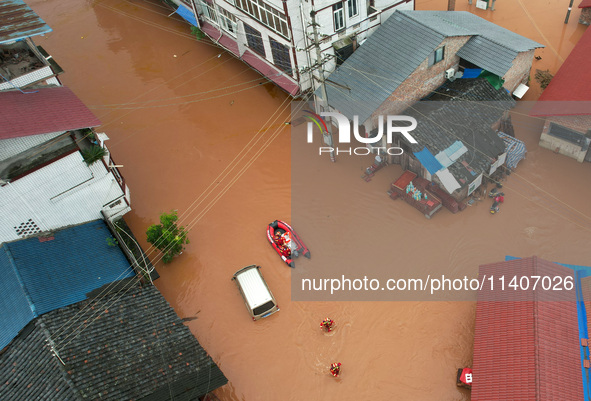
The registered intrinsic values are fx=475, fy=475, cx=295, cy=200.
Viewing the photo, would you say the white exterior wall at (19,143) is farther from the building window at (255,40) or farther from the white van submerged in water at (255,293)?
the building window at (255,40)

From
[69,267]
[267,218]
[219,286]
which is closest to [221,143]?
[267,218]

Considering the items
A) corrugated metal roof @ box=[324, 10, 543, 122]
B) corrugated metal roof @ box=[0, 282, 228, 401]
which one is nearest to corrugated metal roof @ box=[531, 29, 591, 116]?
corrugated metal roof @ box=[324, 10, 543, 122]

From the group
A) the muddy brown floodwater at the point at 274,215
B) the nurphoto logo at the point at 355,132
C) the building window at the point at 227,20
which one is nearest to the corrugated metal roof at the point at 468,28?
the muddy brown floodwater at the point at 274,215

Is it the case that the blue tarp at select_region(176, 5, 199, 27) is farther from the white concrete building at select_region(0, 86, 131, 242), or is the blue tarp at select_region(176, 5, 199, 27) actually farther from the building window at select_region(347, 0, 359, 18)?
the white concrete building at select_region(0, 86, 131, 242)

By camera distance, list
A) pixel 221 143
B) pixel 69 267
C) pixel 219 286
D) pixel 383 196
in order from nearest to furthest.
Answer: pixel 69 267 → pixel 219 286 → pixel 383 196 → pixel 221 143

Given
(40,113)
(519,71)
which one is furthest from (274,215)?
(519,71)

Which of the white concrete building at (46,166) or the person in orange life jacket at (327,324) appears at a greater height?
the white concrete building at (46,166)

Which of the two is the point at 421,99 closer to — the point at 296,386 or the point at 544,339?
the point at 544,339
